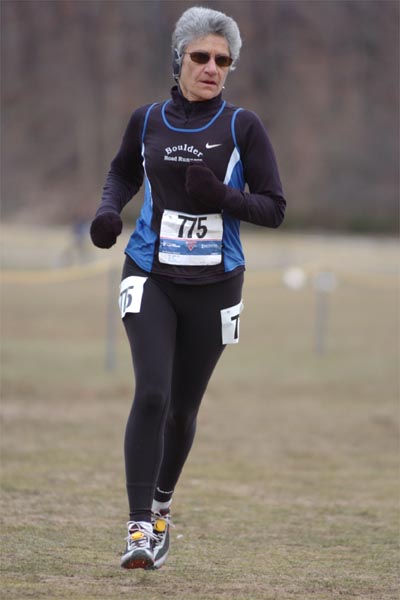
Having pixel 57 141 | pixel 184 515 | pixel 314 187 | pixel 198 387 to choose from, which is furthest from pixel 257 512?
pixel 57 141

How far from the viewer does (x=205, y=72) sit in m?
4.45

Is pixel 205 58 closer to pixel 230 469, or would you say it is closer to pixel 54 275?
pixel 230 469

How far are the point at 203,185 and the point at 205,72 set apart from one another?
54 cm

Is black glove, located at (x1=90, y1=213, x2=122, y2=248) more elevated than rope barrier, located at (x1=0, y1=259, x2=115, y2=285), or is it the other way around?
black glove, located at (x1=90, y1=213, x2=122, y2=248)

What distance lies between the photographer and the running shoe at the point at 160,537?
4.58m

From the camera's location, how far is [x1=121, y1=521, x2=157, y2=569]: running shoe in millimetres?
4184

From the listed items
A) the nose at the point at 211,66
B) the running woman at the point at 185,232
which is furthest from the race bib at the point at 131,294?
the nose at the point at 211,66

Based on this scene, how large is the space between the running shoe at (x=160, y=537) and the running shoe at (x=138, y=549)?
11.4 inches

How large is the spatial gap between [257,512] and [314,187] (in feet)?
201

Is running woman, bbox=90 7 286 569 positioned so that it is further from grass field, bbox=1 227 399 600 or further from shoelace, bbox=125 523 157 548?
grass field, bbox=1 227 399 600

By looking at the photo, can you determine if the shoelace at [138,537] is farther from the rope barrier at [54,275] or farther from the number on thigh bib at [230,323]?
the rope barrier at [54,275]

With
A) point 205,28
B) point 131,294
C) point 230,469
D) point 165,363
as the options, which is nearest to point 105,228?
point 131,294

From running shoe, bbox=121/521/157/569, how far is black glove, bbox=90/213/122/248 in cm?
115

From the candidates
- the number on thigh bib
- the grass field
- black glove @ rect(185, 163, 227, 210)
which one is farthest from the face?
the grass field
